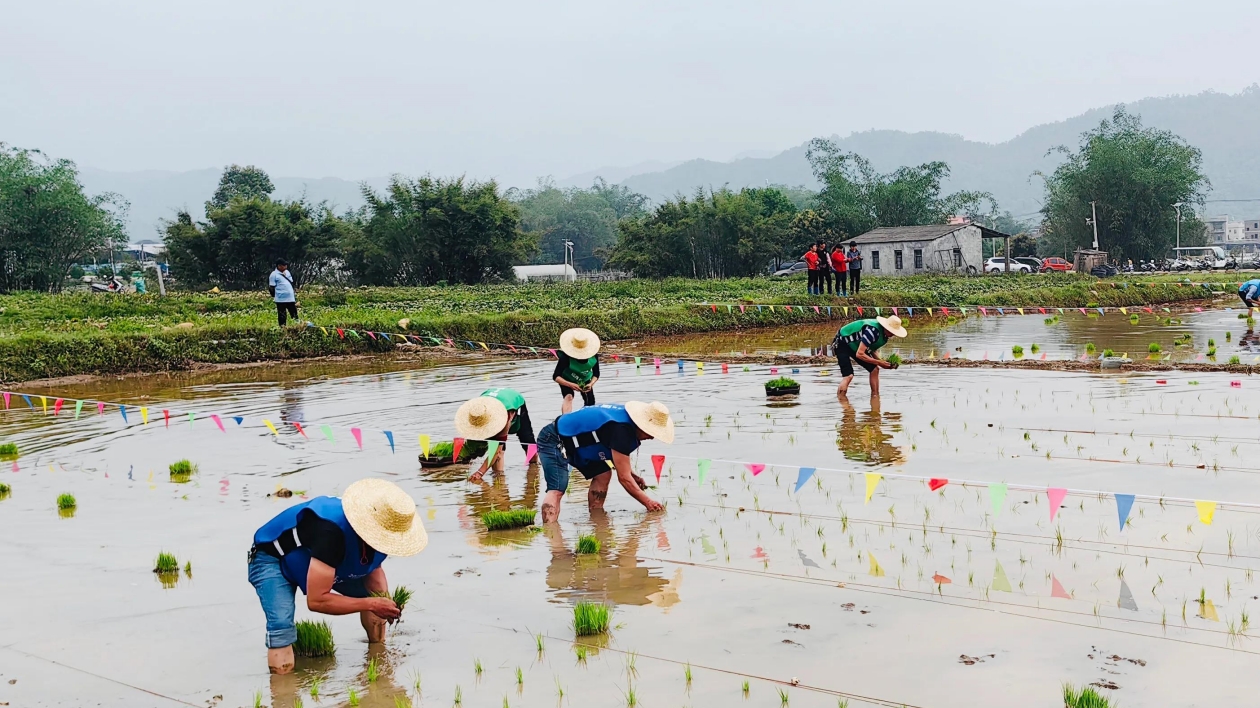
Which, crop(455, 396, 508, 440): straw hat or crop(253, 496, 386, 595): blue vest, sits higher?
crop(455, 396, 508, 440): straw hat

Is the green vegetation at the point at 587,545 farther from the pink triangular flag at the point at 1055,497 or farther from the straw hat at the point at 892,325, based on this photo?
the straw hat at the point at 892,325

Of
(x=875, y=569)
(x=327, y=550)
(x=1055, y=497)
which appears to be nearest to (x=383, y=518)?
(x=327, y=550)

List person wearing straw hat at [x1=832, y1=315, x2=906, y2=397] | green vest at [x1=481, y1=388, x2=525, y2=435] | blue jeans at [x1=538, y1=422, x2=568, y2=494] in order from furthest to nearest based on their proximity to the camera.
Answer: person wearing straw hat at [x1=832, y1=315, x2=906, y2=397] → green vest at [x1=481, y1=388, x2=525, y2=435] → blue jeans at [x1=538, y1=422, x2=568, y2=494]

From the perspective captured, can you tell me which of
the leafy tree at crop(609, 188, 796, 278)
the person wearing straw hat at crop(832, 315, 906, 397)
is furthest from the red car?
the person wearing straw hat at crop(832, 315, 906, 397)

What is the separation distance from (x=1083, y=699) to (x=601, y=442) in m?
4.35

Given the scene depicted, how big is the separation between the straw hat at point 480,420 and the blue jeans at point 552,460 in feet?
2.28

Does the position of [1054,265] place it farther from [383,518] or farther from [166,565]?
[383,518]

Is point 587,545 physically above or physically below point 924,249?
below

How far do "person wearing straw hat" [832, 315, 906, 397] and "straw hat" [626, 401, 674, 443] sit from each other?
741 cm

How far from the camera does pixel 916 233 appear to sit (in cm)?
6222

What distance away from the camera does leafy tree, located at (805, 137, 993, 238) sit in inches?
2966

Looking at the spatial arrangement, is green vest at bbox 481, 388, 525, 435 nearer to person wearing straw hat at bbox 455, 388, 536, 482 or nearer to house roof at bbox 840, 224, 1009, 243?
person wearing straw hat at bbox 455, 388, 536, 482

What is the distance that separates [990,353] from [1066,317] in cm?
1193

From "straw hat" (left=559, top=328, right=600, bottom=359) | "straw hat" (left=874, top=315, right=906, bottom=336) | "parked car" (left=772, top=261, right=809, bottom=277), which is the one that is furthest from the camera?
"parked car" (left=772, top=261, right=809, bottom=277)
